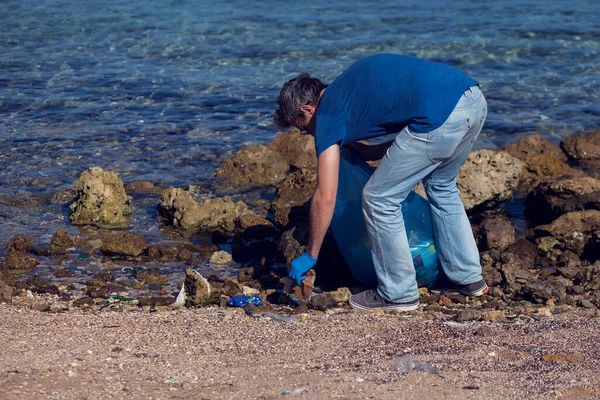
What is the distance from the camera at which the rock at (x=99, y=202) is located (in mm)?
7812

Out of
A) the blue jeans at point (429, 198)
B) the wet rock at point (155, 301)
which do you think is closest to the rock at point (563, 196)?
the blue jeans at point (429, 198)

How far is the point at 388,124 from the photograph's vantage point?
205 inches

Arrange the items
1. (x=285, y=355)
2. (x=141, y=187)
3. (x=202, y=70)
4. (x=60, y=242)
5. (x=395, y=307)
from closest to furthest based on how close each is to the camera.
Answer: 1. (x=285, y=355)
2. (x=395, y=307)
3. (x=60, y=242)
4. (x=141, y=187)
5. (x=202, y=70)

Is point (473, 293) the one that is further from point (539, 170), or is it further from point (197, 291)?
point (539, 170)

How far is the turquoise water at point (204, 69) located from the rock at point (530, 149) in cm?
102

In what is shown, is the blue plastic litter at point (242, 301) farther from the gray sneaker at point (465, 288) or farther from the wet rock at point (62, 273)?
the wet rock at point (62, 273)

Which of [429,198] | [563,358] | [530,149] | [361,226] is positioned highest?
[429,198]

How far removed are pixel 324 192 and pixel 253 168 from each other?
12.7 feet

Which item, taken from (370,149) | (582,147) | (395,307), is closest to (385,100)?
(370,149)

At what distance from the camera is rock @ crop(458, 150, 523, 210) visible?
7652 millimetres

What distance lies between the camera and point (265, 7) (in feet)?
58.5

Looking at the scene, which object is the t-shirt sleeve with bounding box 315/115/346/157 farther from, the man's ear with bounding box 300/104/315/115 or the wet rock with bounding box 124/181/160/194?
the wet rock with bounding box 124/181/160/194

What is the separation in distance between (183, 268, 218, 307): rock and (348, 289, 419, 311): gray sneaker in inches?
36.9

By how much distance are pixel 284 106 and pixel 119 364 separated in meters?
1.77
